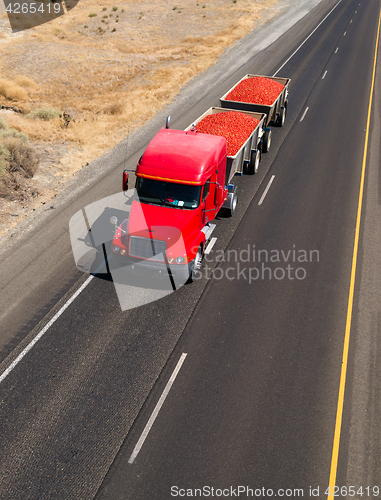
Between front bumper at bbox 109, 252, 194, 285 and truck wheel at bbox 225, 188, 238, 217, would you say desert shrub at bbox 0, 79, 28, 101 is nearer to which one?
truck wheel at bbox 225, 188, 238, 217

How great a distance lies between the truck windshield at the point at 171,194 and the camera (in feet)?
38.3

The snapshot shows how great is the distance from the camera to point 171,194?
11.7 meters

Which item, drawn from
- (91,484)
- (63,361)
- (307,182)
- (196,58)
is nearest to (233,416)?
(91,484)

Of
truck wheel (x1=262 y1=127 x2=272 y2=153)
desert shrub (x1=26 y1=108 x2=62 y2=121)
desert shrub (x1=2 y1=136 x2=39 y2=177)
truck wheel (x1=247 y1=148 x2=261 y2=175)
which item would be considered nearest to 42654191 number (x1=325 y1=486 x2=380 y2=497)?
truck wheel (x1=247 y1=148 x2=261 y2=175)

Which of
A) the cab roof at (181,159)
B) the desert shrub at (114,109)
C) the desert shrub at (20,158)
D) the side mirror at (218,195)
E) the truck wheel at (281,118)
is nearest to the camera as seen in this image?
the cab roof at (181,159)

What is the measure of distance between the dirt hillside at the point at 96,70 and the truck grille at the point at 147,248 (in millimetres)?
5807

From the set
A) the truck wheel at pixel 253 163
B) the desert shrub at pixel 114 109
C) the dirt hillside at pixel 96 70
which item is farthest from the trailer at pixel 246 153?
the desert shrub at pixel 114 109

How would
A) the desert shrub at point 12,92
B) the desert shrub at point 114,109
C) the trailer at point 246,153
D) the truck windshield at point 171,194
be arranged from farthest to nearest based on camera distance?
1. the desert shrub at point 12,92
2. the desert shrub at point 114,109
3. the trailer at point 246,153
4. the truck windshield at point 171,194

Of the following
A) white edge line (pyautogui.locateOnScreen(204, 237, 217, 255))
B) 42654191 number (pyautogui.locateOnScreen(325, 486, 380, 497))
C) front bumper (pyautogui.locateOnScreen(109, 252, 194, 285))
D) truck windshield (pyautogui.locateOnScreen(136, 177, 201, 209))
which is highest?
truck windshield (pyautogui.locateOnScreen(136, 177, 201, 209))

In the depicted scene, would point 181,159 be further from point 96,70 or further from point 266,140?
point 96,70

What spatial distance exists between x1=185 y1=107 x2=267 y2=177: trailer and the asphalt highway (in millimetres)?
1680

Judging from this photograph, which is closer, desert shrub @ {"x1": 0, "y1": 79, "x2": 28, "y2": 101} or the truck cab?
the truck cab

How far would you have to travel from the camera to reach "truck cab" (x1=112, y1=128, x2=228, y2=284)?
11250 mm

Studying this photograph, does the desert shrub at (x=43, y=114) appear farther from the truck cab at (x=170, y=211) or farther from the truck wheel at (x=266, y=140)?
Result: the truck cab at (x=170, y=211)
